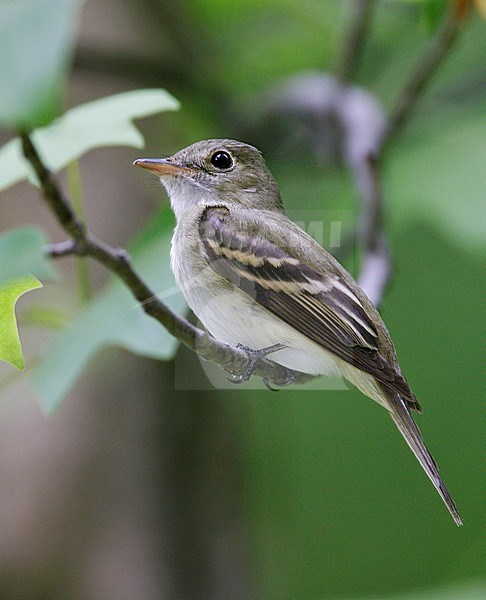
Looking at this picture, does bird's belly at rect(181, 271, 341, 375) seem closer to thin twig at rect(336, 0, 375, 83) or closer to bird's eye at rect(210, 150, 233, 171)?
bird's eye at rect(210, 150, 233, 171)

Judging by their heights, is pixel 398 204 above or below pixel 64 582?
above

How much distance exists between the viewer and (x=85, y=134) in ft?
2.57

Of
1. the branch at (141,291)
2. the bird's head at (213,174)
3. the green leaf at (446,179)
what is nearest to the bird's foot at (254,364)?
the branch at (141,291)

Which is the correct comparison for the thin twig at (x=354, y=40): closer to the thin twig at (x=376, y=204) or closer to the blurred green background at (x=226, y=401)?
the blurred green background at (x=226, y=401)

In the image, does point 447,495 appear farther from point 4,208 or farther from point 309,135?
point 4,208

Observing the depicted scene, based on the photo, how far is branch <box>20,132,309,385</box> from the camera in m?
0.54

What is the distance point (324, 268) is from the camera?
0.62 metres

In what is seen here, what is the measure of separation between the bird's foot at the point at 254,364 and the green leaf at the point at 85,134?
0.74 feet

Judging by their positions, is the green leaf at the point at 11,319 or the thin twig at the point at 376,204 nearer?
the green leaf at the point at 11,319

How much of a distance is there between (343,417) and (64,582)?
4.04 feet

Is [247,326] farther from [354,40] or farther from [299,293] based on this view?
[354,40]

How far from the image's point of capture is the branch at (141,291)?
544mm

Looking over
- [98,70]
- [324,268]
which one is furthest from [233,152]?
[98,70]

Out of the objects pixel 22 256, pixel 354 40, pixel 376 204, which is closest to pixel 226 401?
pixel 354 40
